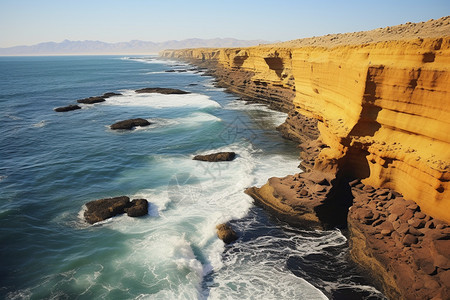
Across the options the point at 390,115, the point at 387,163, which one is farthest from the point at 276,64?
the point at 387,163

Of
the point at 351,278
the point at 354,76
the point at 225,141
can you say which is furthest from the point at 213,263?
the point at 225,141

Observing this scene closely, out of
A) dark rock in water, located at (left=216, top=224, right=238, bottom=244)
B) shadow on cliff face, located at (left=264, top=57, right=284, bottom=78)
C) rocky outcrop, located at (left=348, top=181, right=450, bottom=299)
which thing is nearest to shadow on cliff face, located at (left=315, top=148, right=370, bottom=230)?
rocky outcrop, located at (left=348, top=181, right=450, bottom=299)

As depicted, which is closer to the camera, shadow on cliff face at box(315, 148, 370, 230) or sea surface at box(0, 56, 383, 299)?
sea surface at box(0, 56, 383, 299)

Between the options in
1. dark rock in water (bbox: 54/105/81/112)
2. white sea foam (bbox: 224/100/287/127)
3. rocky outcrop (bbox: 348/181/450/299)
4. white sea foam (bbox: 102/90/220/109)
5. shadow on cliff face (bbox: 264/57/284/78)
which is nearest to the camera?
rocky outcrop (bbox: 348/181/450/299)

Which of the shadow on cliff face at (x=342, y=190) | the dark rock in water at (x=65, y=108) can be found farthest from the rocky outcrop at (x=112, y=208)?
the dark rock in water at (x=65, y=108)

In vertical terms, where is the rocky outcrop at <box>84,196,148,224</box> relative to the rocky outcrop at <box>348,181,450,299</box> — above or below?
below

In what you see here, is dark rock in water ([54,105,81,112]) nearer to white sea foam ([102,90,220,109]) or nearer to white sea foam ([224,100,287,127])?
white sea foam ([102,90,220,109])

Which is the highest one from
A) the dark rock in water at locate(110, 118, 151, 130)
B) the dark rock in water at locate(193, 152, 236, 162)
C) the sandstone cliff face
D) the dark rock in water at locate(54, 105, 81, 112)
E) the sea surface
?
the sandstone cliff face

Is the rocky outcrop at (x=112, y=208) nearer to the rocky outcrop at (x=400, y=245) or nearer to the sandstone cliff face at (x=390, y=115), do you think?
the sandstone cliff face at (x=390, y=115)
